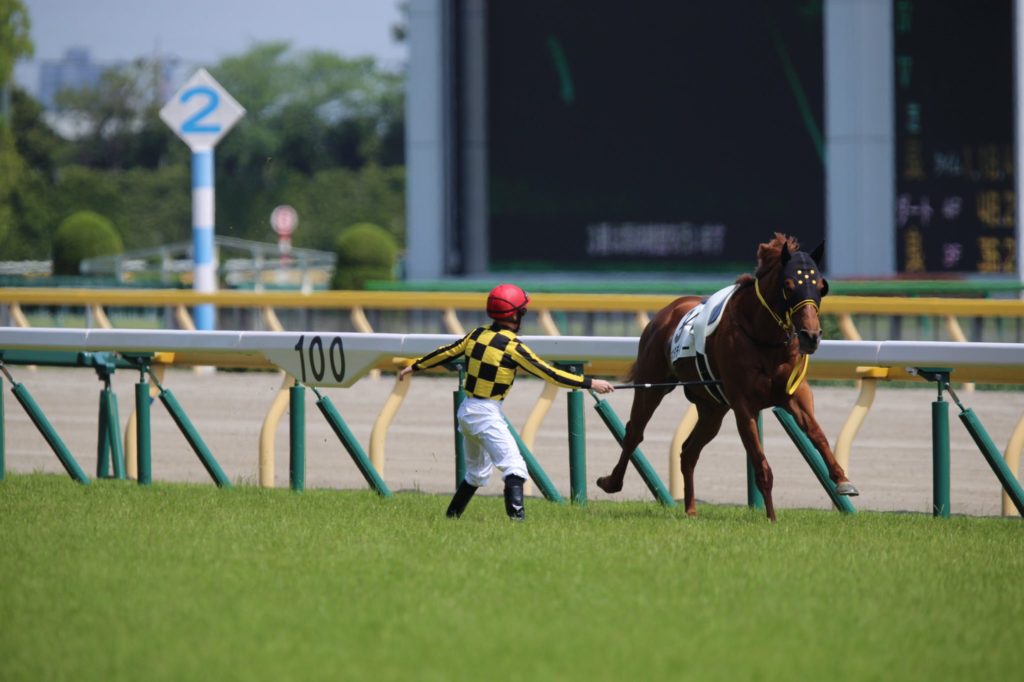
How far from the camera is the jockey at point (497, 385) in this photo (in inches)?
280

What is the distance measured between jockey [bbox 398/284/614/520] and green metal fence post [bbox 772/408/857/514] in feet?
3.41

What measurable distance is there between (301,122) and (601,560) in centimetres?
7144

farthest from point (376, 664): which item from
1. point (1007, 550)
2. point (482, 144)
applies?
point (482, 144)

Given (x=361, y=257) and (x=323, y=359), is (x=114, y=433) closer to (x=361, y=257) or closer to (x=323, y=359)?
(x=323, y=359)

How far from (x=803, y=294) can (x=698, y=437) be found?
1065 mm

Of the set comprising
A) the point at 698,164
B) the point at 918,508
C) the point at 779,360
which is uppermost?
the point at 698,164

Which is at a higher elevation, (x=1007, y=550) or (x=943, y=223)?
(x=943, y=223)

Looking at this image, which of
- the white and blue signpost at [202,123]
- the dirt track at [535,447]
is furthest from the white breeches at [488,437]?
the white and blue signpost at [202,123]

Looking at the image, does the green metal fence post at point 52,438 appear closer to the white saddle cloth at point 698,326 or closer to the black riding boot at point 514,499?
the black riding boot at point 514,499

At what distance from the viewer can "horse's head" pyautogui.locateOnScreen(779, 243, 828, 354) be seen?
682cm

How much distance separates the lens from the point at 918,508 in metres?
8.17

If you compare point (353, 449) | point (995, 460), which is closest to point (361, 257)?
point (353, 449)

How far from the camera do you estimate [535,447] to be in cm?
1048

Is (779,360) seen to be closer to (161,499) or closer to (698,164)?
(161,499)
